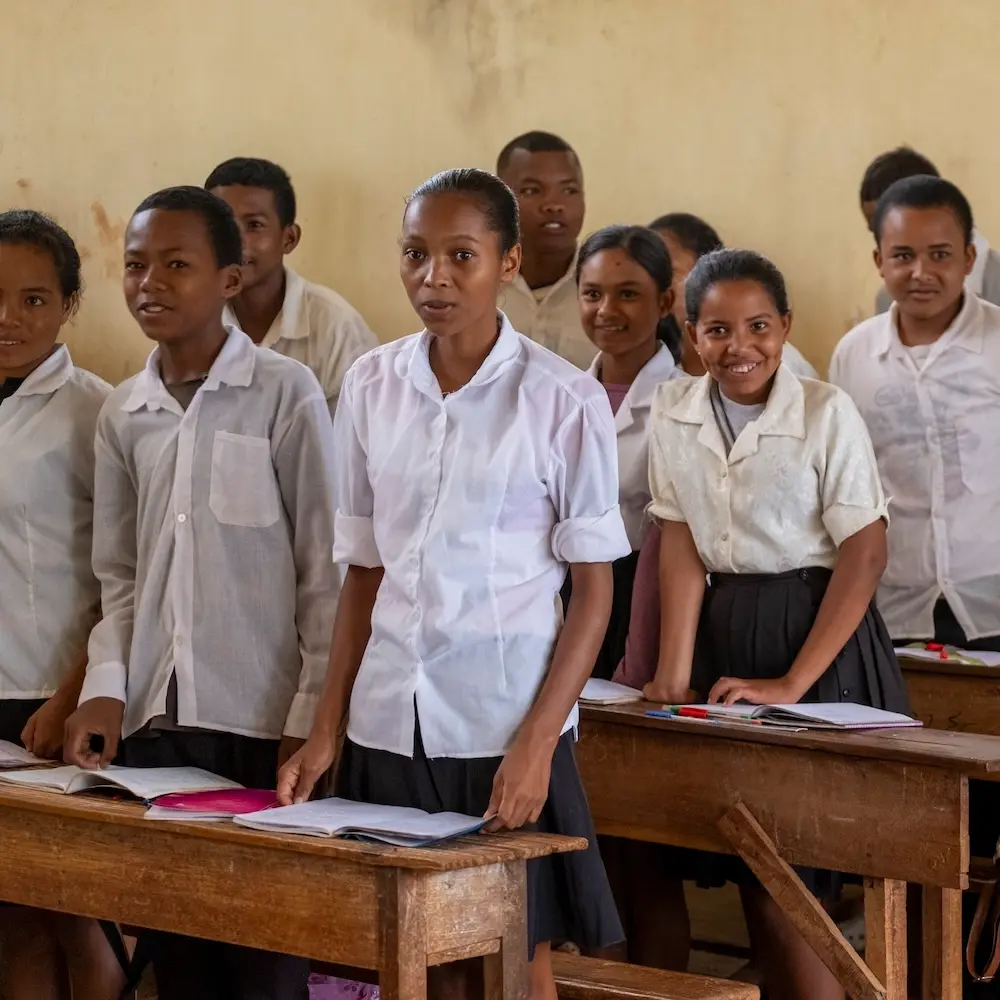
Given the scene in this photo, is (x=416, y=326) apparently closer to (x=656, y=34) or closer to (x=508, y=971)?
(x=656, y=34)

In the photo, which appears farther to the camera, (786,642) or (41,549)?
(786,642)

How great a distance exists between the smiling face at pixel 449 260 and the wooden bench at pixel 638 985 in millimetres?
1020

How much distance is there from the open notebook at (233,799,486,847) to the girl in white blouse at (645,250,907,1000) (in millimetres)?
939

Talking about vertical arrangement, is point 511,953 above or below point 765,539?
below

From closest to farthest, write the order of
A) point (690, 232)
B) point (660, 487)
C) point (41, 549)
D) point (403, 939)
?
point (403, 939), point (41, 549), point (660, 487), point (690, 232)

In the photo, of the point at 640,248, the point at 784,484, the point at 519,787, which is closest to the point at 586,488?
the point at 519,787

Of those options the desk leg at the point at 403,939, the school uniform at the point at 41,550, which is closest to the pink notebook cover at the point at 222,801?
the desk leg at the point at 403,939

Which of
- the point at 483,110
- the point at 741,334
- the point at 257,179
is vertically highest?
the point at 483,110

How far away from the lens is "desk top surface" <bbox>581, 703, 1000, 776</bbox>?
2.46m

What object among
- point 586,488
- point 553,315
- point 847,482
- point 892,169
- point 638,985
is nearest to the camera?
point 586,488

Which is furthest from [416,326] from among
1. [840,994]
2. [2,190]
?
[840,994]

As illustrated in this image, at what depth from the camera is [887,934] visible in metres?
2.62

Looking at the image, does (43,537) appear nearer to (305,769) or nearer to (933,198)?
(305,769)

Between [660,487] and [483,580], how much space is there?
1036 millimetres
